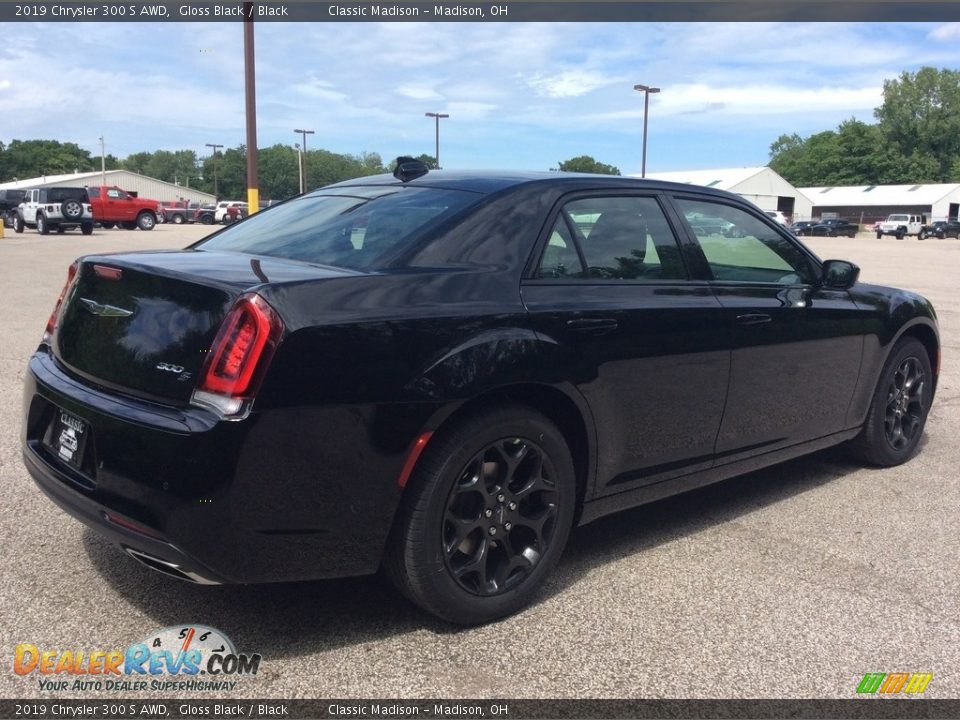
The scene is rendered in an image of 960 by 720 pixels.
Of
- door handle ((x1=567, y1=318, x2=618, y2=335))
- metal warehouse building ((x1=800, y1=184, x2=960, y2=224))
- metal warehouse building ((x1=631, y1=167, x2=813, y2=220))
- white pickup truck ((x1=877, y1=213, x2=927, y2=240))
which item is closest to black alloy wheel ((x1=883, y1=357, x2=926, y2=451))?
door handle ((x1=567, y1=318, x2=618, y2=335))

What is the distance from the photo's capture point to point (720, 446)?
158 inches

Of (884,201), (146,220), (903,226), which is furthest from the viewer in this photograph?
(884,201)

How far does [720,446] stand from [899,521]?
1.09 metres

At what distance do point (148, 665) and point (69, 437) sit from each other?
0.79m

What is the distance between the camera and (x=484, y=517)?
3119 millimetres

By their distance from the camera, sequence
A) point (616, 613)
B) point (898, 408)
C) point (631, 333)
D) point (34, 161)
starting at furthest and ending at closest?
point (34, 161) → point (898, 408) → point (631, 333) → point (616, 613)

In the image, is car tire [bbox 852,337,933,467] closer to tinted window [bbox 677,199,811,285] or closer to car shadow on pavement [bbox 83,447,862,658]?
tinted window [bbox 677,199,811,285]

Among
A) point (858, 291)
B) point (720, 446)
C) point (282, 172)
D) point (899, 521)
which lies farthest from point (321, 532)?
point (282, 172)

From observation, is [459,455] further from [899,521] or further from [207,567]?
[899,521]

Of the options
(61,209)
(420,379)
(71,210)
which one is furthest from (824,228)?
(420,379)

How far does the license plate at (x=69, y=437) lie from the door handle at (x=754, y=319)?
269 cm

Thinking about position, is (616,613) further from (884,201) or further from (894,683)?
(884,201)

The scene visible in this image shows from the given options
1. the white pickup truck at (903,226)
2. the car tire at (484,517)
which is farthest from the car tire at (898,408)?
→ the white pickup truck at (903,226)

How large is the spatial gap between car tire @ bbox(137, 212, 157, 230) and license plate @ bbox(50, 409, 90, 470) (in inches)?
1625
